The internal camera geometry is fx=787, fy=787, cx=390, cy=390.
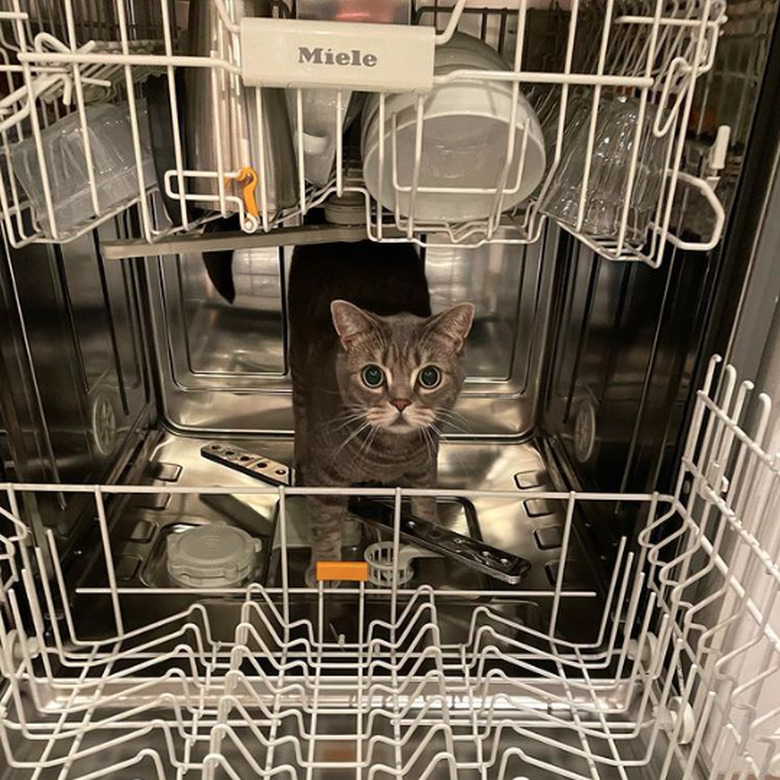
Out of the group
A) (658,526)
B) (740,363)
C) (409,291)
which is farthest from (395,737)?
(409,291)

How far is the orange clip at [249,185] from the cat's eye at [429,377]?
571 millimetres

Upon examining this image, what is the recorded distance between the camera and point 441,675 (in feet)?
2.48

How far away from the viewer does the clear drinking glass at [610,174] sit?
2.24ft

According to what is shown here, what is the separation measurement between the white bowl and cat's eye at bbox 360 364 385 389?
489 mm

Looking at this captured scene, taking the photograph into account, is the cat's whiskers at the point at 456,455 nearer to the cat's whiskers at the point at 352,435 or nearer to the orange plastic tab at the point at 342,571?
the cat's whiskers at the point at 352,435

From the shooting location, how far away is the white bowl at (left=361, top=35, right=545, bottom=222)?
2.10 ft

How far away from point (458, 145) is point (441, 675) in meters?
0.49

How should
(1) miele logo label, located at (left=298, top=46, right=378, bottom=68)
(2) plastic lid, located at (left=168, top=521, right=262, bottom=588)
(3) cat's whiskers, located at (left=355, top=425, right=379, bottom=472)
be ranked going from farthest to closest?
(3) cat's whiskers, located at (left=355, top=425, right=379, bottom=472), (2) plastic lid, located at (left=168, top=521, right=262, bottom=588), (1) miele logo label, located at (left=298, top=46, right=378, bottom=68)

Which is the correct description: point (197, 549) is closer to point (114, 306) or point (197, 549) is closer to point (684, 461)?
point (114, 306)

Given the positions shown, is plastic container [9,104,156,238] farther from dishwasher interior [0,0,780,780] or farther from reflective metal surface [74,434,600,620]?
reflective metal surface [74,434,600,620]

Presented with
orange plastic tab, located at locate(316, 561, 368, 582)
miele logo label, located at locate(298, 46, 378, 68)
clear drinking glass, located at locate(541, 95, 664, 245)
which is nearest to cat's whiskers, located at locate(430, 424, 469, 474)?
orange plastic tab, located at locate(316, 561, 368, 582)

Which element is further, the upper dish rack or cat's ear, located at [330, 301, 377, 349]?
cat's ear, located at [330, 301, 377, 349]

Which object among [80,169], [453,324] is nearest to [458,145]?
[80,169]

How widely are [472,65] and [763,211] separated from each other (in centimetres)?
28
